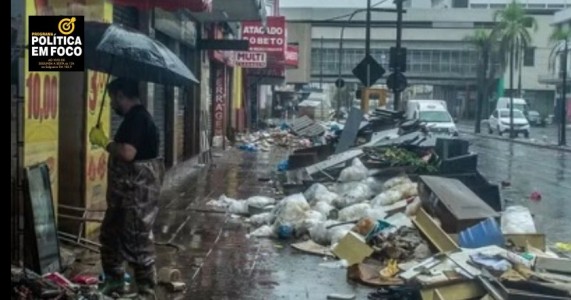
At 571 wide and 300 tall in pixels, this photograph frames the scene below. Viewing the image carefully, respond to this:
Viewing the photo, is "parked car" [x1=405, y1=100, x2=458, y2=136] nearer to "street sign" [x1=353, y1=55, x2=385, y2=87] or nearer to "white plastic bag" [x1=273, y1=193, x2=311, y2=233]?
"street sign" [x1=353, y1=55, x2=385, y2=87]

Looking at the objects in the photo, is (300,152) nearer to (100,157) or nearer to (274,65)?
(100,157)

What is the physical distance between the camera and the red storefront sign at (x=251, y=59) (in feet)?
109

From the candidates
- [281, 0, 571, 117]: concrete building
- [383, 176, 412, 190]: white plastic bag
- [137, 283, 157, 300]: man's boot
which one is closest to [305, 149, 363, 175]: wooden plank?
[383, 176, 412, 190]: white plastic bag

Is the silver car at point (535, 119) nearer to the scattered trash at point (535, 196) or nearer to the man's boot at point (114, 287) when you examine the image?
the scattered trash at point (535, 196)

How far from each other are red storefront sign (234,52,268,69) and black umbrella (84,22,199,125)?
25697 millimetres

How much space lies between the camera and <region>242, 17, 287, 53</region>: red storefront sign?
3475 centimetres

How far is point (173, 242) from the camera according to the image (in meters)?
10.2

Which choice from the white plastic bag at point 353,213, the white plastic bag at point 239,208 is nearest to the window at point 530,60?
the white plastic bag at point 239,208

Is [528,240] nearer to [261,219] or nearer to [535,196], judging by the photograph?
[261,219]

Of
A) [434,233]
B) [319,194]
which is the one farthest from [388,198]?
[434,233]

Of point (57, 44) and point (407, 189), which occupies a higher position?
point (57, 44)

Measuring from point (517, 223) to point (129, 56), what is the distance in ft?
17.5

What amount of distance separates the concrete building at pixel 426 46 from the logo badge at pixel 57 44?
6457 centimetres

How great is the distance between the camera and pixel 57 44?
6.73 m
